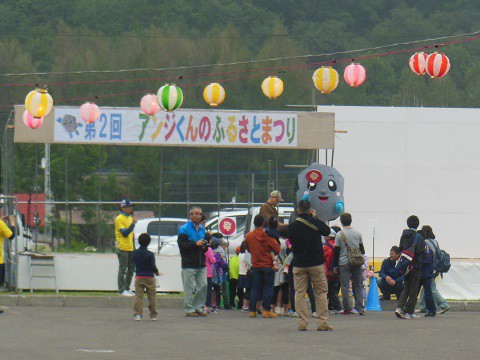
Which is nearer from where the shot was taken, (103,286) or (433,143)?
(103,286)

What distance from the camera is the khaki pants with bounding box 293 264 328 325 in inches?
616

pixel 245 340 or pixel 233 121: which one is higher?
pixel 233 121

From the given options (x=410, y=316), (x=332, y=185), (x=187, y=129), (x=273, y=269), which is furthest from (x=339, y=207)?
(x=410, y=316)

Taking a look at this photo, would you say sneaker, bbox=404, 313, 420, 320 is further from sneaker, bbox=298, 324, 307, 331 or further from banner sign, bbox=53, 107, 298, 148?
banner sign, bbox=53, 107, 298, 148

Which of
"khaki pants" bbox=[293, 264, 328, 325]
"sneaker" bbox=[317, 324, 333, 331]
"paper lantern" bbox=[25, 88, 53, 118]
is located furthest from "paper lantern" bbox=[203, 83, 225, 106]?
"sneaker" bbox=[317, 324, 333, 331]

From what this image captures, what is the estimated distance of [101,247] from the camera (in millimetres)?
28109

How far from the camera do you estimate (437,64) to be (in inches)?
920

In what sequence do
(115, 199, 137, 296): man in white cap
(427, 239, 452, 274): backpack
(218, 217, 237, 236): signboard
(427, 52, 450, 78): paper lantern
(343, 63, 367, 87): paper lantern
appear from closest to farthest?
1. (427, 239, 452, 274): backpack
2. (115, 199, 137, 296): man in white cap
3. (427, 52, 450, 78): paper lantern
4. (218, 217, 237, 236): signboard
5. (343, 63, 367, 87): paper lantern

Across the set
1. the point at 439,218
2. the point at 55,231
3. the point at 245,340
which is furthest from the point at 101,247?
the point at 245,340

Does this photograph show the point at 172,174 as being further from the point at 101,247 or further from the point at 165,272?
the point at 165,272

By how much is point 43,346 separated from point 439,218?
1942 cm

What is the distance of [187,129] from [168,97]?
1.91m

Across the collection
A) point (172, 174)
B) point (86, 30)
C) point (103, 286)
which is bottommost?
point (103, 286)

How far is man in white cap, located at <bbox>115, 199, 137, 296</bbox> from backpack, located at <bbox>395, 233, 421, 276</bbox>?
575cm
